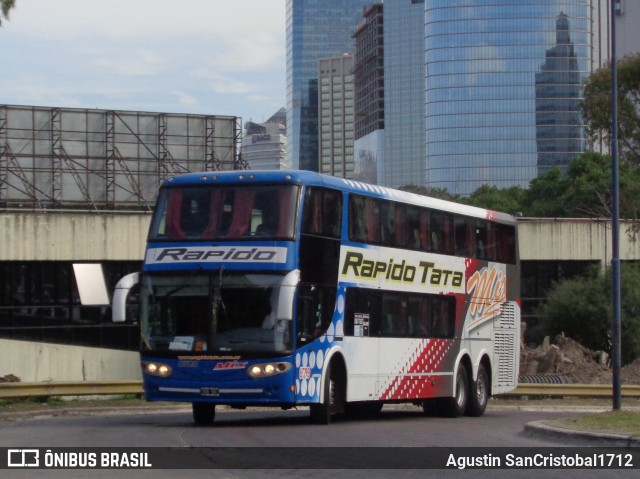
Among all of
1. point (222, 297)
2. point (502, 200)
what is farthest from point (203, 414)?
point (502, 200)

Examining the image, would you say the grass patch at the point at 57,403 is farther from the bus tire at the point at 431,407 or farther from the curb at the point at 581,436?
the curb at the point at 581,436

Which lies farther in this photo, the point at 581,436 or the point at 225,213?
the point at 225,213

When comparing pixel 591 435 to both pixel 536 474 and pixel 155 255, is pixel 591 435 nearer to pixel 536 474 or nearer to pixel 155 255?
pixel 536 474

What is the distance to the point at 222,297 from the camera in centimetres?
2009

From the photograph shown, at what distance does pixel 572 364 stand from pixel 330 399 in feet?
76.5

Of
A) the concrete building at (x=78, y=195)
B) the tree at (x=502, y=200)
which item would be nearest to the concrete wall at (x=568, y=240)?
the concrete building at (x=78, y=195)

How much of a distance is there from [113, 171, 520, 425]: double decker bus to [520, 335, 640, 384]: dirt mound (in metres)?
19.0

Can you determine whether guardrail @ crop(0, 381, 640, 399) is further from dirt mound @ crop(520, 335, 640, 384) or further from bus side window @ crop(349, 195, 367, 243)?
bus side window @ crop(349, 195, 367, 243)

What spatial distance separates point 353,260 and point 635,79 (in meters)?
20.6

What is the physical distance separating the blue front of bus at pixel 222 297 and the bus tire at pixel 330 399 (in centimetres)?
89

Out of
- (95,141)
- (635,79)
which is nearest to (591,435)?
(635,79)

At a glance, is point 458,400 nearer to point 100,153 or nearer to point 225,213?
point 225,213

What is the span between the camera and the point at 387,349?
2339 centimetres

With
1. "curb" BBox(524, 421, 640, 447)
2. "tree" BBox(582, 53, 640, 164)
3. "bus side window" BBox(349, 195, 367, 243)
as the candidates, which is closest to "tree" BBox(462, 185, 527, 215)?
"tree" BBox(582, 53, 640, 164)
